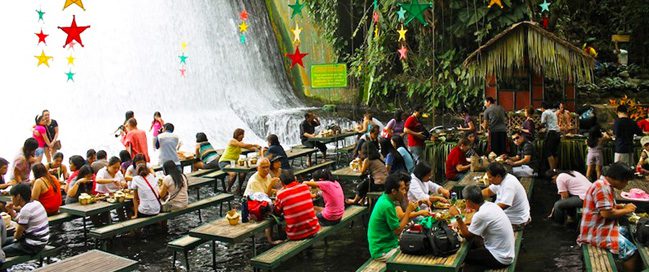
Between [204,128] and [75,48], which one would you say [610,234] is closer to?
[204,128]

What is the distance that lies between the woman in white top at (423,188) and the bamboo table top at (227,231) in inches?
73.9

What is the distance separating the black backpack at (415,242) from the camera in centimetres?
552

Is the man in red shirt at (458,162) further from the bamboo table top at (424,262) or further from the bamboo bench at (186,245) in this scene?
Answer: the bamboo bench at (186,245)

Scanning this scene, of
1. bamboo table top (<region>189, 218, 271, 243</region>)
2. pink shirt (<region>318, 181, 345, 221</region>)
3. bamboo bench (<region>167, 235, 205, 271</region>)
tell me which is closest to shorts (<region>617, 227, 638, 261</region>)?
pink shirt (<region>318, 181, 345, 221</region>)

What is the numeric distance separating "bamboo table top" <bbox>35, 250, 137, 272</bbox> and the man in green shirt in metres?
2.40

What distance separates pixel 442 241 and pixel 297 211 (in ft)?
6.78

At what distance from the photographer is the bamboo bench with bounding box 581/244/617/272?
5605 millimetres

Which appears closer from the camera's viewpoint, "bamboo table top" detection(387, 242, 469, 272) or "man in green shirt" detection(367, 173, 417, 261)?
"bamboo table top" detection(387, 242, 469, 272)

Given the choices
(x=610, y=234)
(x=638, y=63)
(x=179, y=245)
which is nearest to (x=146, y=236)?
(x=179, y=245)

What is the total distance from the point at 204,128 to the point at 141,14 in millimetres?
5305

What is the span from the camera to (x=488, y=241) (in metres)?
5.75

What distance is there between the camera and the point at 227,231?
688 centimetres

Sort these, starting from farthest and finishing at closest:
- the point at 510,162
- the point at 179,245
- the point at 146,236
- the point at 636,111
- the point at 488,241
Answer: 1. the point at 636,111
2. the point at 510,162
3. the point at 146,236
4. the point at 179,245
5. the point at 488,241

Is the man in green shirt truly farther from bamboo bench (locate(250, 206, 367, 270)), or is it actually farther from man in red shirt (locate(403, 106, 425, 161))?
man in red shirt (locate(403, 106, 425, 161))
